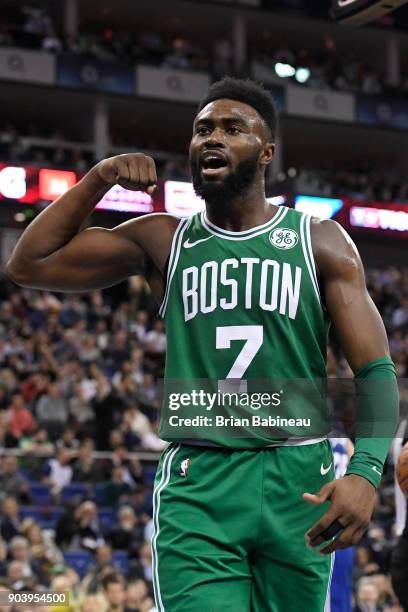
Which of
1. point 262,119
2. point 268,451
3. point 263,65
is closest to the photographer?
point 268,451

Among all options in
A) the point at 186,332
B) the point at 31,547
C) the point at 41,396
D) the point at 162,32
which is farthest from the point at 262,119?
the point at 162,32

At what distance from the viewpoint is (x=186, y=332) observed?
3496mm

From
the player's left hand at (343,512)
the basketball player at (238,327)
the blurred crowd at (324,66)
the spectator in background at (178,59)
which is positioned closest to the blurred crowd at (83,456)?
the basketball player at (238,327)

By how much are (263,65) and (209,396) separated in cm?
2866

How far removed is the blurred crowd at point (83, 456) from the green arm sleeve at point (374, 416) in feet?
19.8

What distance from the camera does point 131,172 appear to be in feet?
11.7

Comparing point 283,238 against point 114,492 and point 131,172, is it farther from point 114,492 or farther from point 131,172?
point 114,492

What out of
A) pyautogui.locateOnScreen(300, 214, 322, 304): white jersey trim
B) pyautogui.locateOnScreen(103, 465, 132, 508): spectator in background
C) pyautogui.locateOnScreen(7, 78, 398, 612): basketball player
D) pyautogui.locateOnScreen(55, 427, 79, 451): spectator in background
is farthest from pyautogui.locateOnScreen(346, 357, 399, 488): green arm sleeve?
pyautogui.locateOnScreen(55, 427, 79, 451): spectator in background

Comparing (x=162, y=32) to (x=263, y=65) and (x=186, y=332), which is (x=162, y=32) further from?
(x=186, y=332)

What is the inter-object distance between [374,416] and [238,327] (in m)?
0.50

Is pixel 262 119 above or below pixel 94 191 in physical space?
above

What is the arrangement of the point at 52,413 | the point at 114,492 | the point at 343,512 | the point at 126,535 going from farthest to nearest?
the point at 52,413, the point at 114,492, the point at 126,535, the point at 343,512

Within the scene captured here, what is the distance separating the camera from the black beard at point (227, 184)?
3523 millimetres

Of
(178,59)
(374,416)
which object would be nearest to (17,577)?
(374,416)
